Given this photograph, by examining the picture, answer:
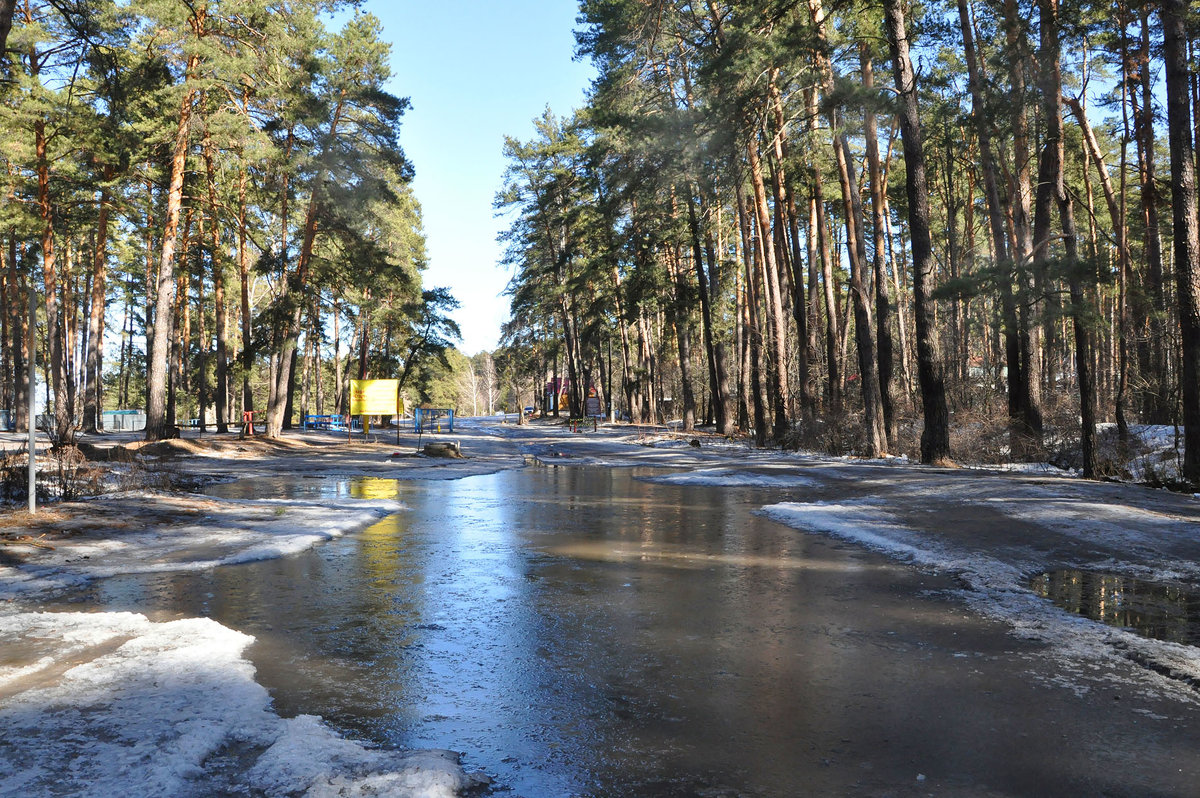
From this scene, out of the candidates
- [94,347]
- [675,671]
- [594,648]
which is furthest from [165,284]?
[675,671]

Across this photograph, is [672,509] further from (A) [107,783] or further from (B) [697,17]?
(B) [697,17]

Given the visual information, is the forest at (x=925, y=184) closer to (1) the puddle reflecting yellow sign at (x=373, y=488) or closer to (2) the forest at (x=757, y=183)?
(2) the forest at (x=757, y=183)

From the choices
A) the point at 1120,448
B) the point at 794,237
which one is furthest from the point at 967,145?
the point at 1120,448

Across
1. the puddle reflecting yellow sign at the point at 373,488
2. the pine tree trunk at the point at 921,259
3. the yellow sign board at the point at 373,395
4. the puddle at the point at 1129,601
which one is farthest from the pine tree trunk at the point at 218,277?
the puddle at the point at 1129,601

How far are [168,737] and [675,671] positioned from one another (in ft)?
8.43

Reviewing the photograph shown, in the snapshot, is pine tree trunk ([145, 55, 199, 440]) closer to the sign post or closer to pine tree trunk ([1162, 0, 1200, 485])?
the sign post

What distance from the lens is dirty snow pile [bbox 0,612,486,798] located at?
312cm

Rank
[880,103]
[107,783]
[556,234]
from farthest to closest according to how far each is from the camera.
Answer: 1. [556,234]
2. [880,103]
3. [107,783]

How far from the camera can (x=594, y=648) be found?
5102 millimetres

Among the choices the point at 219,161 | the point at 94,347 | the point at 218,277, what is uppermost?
the point at 219,161

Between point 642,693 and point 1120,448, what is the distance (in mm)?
14629

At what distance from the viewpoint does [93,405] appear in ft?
128

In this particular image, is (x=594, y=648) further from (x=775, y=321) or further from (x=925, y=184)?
(x=775, y=321)

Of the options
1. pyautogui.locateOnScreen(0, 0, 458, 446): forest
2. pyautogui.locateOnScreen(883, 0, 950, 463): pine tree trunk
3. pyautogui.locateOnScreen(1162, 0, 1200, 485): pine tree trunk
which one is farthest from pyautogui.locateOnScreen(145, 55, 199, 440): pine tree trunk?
pyautogui.locateOnScreen(1162, 0, 1200, 485): pine tree trunk
